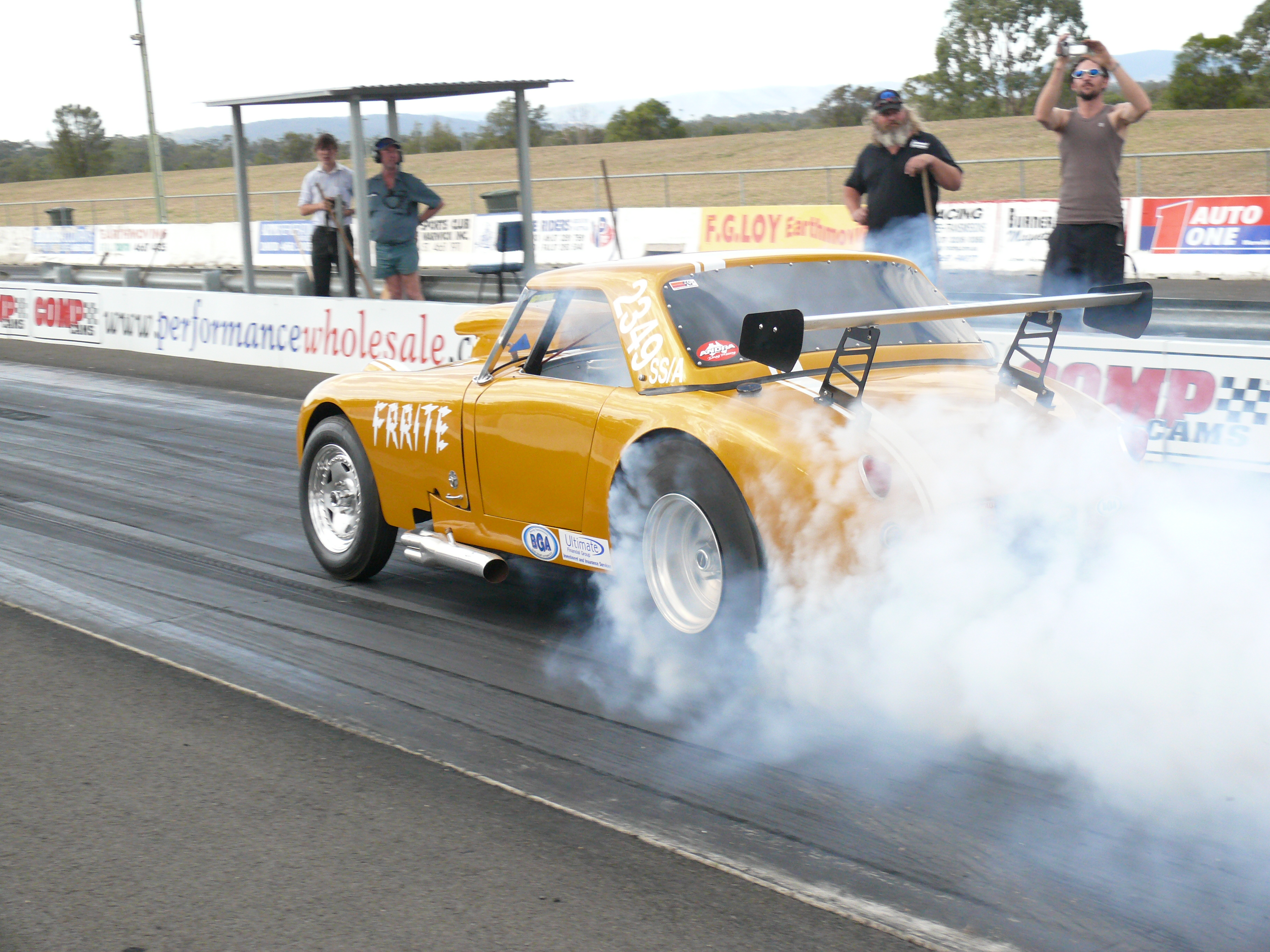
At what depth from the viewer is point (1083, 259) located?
732 cm

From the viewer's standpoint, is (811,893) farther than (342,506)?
No

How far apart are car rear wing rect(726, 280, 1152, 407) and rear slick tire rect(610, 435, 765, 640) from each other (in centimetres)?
31

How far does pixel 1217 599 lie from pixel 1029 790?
741mm

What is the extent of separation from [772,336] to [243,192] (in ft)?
42.4

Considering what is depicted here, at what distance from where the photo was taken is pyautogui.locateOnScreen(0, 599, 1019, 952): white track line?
2682 mm

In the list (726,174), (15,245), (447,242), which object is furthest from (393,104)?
(15,245)

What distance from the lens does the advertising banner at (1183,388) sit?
676cm

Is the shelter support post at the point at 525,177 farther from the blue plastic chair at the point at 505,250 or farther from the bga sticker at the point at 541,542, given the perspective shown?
the bga sticker at the point at 541,542

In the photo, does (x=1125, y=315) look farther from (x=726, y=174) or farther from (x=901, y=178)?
(x=726, y=174)

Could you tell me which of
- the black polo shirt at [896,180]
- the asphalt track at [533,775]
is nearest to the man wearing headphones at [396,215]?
the black polo shirt at [896,180]

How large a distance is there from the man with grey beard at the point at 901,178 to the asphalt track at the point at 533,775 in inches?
121

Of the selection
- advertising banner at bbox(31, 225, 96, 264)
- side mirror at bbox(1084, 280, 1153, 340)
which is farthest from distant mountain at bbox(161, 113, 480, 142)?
advertising banner at bbox(31, 225, 96, 264)

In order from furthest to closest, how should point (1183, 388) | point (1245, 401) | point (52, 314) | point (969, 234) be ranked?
1. point (969, 234)
2. point (52, 314)
3. point (1183, 388)
4. point (1245, 401)

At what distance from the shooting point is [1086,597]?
361cm
